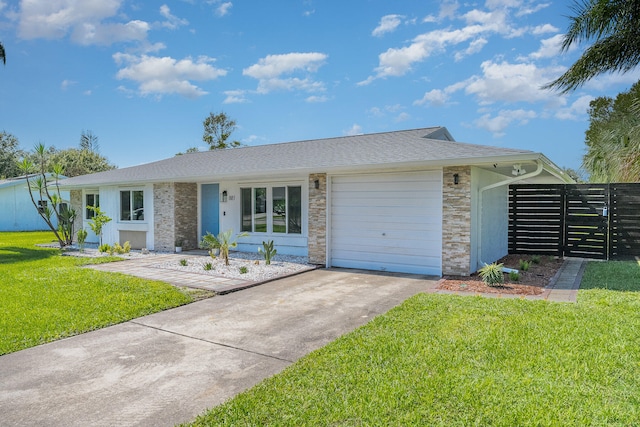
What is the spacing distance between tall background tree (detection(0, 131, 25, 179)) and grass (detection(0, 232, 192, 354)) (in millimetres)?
38321

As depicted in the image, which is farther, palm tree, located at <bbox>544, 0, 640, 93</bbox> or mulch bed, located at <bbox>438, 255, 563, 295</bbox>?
palm tree, located at <bbox>544, 0, 640, 93</bbox>

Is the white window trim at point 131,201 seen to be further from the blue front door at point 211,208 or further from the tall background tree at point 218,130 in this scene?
the tall background tree at point 218,130

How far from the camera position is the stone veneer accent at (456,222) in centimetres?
845

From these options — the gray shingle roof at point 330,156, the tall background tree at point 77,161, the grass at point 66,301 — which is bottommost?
the grass at point 66,301

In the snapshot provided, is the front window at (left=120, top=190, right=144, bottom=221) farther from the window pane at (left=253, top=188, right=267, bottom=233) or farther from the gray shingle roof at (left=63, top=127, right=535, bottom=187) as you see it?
the window pane at (left=253, top=188, right=267, bottom=233)

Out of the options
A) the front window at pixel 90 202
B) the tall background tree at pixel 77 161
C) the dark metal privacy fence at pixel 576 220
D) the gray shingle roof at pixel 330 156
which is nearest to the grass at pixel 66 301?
the gray shingle roof at pixel 330 156

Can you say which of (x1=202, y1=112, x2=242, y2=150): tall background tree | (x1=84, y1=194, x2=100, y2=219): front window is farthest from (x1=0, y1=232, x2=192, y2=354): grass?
(x1=202, y1=112, x2=242, y2=150): tall background tree

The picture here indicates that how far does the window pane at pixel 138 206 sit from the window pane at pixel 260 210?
507cm

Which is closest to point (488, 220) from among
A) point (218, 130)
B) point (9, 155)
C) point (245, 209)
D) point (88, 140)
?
point (245, 209)

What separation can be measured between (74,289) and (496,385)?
25.0 feet

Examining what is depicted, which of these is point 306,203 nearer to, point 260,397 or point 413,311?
point 413,311

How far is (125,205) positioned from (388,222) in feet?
37.0

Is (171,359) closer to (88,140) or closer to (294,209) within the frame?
(294,209)

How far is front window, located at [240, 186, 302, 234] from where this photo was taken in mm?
12102
